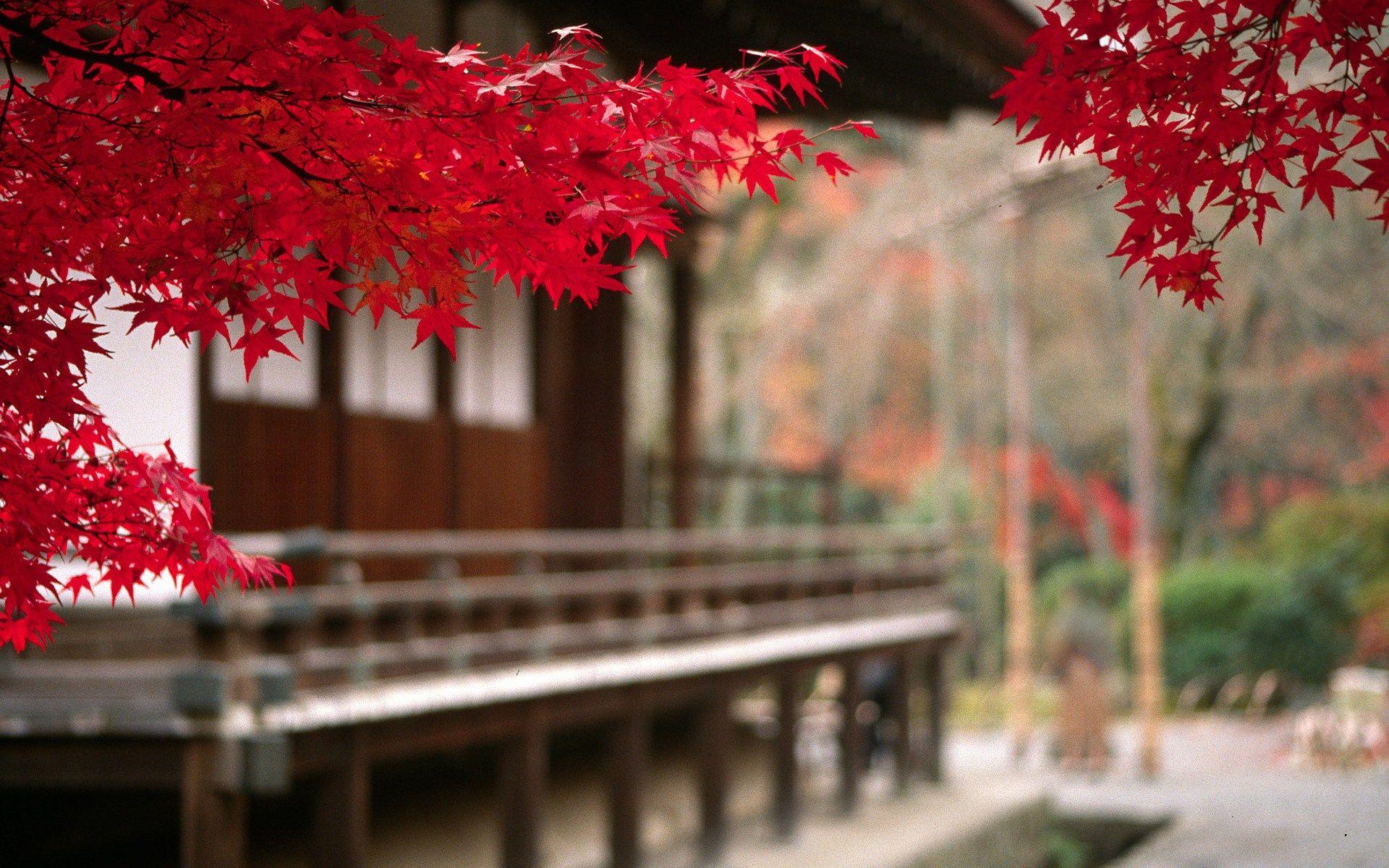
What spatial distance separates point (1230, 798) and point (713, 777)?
7.02 meters

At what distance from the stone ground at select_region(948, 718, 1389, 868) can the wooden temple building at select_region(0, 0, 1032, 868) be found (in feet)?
12.2

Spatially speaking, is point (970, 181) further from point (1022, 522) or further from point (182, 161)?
point (182, 161)

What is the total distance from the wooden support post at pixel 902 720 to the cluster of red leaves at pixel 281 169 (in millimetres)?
12885

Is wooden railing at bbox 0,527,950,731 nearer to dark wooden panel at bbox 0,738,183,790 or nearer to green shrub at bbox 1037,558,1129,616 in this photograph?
dark wooden panel at bbox 0,738,183,790

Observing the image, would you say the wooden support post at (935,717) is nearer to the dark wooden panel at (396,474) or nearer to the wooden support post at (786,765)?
the wooden support post at (786,765)

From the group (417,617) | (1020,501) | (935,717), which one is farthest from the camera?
(1020,501)

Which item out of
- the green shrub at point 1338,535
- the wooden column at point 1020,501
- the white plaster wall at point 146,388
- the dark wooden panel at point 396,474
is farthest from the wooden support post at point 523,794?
the green shrub at point 1338,535

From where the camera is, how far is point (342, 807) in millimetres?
6969

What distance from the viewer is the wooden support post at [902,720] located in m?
15.2

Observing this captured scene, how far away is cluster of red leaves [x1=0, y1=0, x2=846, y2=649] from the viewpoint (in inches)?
103

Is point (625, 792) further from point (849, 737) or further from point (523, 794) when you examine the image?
point (849, 737)

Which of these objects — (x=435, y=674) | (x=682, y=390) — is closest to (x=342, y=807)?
(x=435, y=674)

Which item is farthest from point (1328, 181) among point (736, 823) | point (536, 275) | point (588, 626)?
point (736, 823)

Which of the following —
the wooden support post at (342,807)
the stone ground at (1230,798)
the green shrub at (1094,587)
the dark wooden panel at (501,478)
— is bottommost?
the stone ground at (1230,798)
